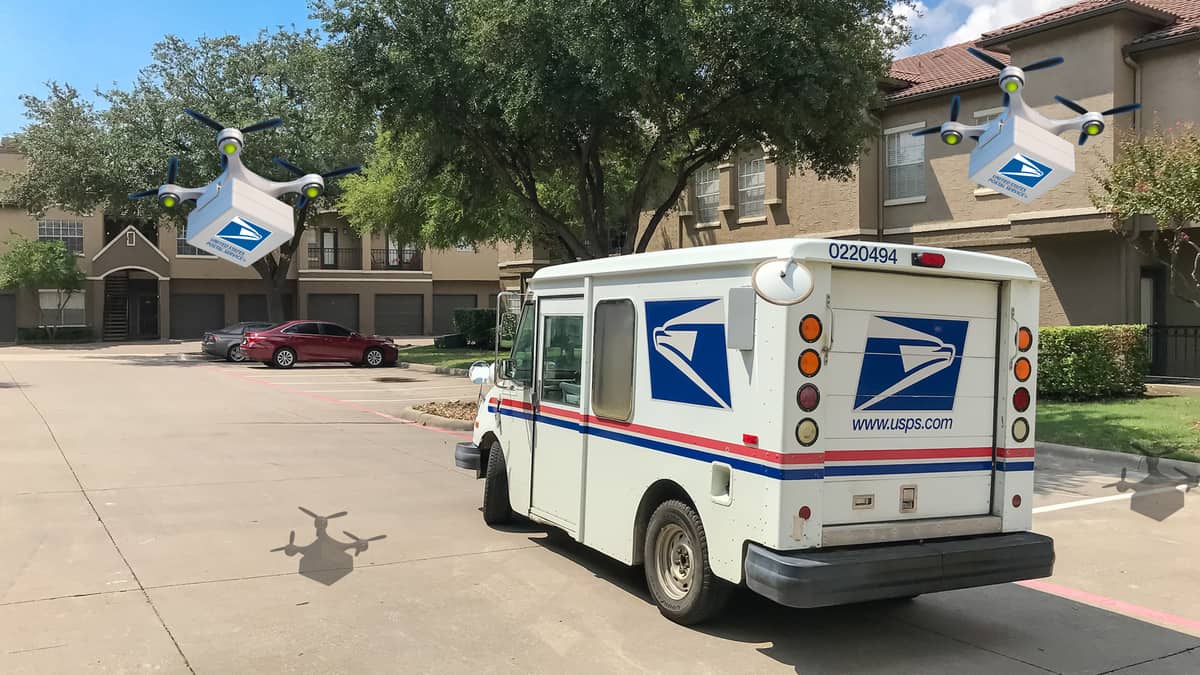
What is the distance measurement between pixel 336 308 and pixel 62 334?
528 inches

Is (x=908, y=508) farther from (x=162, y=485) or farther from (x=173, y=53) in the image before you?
(x=173, y=53)

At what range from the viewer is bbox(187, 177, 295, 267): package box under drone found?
877 cm

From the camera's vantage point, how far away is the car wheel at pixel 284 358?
28.2 meters

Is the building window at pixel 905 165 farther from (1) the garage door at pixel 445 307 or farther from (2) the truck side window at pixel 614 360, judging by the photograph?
(1) the garage door at pixel 445 307

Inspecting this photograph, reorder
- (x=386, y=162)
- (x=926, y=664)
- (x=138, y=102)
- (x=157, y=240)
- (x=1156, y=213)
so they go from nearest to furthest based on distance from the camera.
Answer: (x=926, y=664) → (x=1156, y=213) → (x=386, y=162) → (x=138, y=102) → (x=157, y=240)

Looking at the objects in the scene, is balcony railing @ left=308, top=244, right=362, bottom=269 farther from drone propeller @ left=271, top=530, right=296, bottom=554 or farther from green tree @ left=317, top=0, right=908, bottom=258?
drone propeller @ left=271, top=530, right=296, bottom=554

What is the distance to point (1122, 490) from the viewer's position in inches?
407

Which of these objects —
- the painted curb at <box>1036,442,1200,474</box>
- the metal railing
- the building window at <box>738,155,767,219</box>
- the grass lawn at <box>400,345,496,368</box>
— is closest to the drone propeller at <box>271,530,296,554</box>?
the painted curb at <box>1036,442,1200,474</box>

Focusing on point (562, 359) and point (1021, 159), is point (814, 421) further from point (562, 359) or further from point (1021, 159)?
point (1021, 159)

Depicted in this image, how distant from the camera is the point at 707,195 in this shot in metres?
26.9

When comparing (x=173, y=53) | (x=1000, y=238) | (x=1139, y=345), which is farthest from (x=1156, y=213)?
(x=173, y=53)

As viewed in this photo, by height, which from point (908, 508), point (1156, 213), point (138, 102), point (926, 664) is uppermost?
point (138, 102)

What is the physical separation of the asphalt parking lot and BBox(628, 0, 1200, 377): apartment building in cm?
893

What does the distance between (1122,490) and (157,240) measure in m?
48.8
